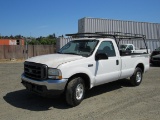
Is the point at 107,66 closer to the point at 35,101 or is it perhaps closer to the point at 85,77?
the point at 85,77

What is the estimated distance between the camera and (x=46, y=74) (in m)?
5.80

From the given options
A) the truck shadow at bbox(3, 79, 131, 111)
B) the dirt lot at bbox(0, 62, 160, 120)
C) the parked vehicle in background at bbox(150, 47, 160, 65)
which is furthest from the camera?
the parked vehicle in background at bbox(150, 47, 160, 65)

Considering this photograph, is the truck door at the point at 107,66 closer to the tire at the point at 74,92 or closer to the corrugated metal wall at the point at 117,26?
the tire at the point at 74,92

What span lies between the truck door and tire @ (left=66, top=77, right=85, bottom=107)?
0.73 m

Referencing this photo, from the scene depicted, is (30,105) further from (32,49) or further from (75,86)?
(32,49)

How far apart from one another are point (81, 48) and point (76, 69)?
3.96 ft

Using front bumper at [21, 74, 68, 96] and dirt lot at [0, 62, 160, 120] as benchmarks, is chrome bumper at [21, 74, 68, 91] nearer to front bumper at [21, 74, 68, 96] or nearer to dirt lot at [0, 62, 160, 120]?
front bumper at [21, 74, 68, 96]

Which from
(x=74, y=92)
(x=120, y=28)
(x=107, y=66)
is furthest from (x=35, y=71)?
(x=120, y=28)

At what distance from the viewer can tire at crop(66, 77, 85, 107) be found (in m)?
6.01

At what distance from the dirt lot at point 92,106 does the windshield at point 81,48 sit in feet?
4.66

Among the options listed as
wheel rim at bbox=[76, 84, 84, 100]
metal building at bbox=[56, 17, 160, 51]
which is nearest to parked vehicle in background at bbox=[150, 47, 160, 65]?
metal building at bbox=[56, 17, 160, 51]

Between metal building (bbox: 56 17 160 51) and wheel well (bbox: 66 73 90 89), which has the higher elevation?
metal building (bbox: 56 17 160 51)

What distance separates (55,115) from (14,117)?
3.11ft

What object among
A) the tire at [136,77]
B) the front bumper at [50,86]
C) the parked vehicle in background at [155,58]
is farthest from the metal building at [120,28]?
the front bumper at [50,86]
